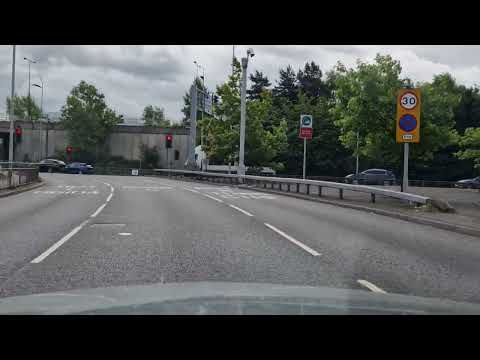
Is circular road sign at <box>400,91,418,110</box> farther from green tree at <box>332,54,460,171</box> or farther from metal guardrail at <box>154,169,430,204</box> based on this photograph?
green tree at <box>332,54,460,171</box>

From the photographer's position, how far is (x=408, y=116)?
1814 cm

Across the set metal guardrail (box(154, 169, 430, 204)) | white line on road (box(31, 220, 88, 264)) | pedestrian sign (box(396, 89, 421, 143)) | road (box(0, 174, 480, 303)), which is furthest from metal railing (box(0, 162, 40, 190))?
pedestrian sign (box(396, 89, 421, 143))

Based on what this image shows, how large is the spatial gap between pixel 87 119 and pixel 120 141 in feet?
19.8

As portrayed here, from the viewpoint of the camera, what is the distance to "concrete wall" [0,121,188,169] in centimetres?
7331

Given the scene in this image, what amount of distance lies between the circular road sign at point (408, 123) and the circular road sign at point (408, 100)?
321 mm

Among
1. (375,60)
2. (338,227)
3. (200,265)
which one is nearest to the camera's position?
(200,265)

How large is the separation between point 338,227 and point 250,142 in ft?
127

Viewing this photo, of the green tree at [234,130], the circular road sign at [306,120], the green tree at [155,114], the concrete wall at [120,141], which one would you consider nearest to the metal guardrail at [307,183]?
the circular road sign at [306,120]

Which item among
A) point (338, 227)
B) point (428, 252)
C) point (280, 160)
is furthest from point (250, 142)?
point (428, 252)

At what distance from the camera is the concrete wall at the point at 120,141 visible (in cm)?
7331

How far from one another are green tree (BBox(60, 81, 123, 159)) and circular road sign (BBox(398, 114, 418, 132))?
5897cm

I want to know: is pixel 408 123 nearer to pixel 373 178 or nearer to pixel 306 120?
pixel 306 120
